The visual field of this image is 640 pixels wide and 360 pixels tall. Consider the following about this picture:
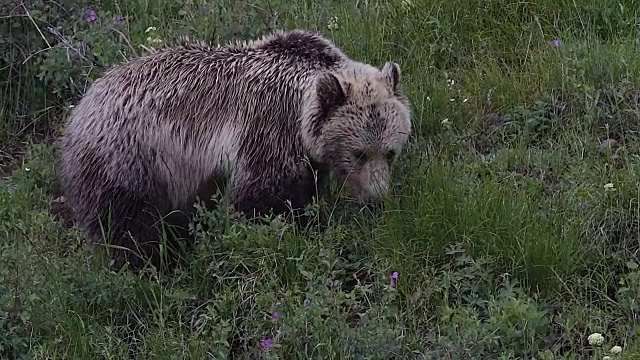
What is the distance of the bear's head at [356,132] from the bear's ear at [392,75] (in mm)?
98

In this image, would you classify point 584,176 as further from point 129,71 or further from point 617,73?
point 129,71

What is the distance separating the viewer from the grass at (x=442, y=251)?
14.4 feet

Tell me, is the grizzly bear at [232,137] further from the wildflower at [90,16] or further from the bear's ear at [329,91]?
the wildflower at [90,16]

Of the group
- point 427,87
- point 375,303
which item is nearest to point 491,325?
point 375,303

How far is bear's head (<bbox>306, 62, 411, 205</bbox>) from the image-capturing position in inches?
203

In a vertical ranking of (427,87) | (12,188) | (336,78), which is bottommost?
(12,188)

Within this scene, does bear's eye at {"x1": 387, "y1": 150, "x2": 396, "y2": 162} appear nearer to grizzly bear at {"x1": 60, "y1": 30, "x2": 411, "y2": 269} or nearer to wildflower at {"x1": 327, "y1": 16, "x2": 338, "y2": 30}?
grizzly bear at {"x1": 60, "y1": 30, "x2": 411, "y2": 269}

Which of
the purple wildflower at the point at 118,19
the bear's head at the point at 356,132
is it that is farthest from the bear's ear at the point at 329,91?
the purple wildflower at the point at 118,19

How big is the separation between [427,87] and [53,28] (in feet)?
8.07

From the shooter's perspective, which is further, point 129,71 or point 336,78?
point 129,71

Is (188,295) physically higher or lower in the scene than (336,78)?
lower

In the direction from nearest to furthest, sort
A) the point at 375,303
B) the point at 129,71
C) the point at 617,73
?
the point at 375,303 → the point at 129,71 → the point at 617,73

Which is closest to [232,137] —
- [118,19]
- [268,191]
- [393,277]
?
[268,191]

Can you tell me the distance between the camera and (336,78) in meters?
5.14
